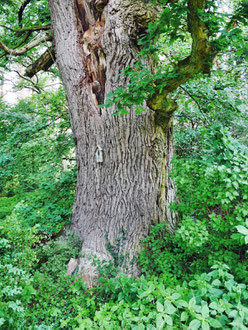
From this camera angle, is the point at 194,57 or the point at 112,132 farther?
the point at 112,132

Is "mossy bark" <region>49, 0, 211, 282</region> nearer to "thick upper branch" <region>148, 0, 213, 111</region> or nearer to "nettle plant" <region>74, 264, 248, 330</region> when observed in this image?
"thick upper branch" <region>148, 0, 213, 111</region>

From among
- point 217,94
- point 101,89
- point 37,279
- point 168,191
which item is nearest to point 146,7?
point 101,89

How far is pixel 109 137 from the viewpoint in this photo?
111 inches

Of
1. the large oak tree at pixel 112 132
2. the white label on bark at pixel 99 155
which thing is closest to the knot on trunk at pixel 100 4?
the large oak tree at pixel 112 132

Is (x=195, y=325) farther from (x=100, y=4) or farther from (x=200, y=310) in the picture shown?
(x=100, y=4)

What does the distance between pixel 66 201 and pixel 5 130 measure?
9.49ft

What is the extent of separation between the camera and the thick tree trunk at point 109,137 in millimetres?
2682

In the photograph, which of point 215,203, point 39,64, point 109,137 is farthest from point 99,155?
point 39,64

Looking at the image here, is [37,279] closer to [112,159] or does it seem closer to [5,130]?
[112,159]

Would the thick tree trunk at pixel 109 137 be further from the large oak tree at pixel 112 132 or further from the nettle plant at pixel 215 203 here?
the nettle plant at pixel 215 203

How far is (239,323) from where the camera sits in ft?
3.34

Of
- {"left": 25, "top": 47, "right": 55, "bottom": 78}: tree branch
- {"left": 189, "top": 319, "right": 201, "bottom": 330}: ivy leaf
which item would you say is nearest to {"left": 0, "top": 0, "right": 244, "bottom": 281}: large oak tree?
{"left": 25, "top": 47, "right": 55, "bottom": 78}: tree branch

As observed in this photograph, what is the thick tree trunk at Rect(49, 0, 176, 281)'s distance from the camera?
2.68 meters

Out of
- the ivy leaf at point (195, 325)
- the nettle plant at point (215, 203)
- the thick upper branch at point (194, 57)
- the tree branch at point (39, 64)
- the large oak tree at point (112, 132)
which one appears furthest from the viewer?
the tree branch at point (39, 64)
